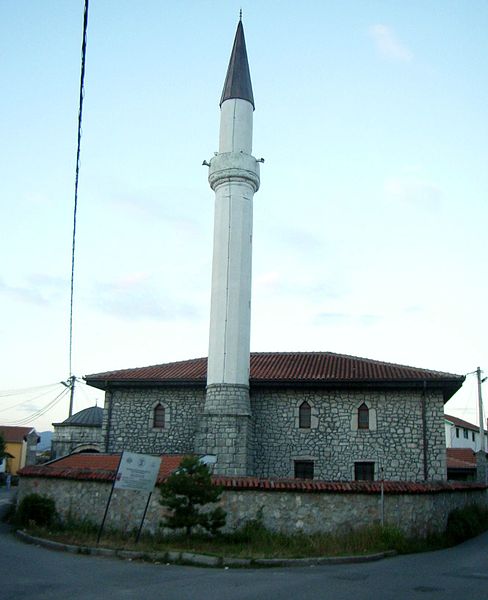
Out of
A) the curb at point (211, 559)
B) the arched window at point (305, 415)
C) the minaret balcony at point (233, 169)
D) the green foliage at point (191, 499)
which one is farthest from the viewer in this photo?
the minaret balcony at point (233, 169)

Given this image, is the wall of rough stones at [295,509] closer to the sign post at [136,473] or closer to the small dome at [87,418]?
the sign post at [136,473]

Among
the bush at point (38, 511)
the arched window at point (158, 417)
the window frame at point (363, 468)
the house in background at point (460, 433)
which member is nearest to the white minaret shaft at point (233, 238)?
the arched window at point (158, 417)

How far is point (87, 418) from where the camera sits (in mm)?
37781

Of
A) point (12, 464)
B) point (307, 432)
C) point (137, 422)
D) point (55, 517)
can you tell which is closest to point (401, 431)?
point (307, 432)

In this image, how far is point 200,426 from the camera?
2123 cm

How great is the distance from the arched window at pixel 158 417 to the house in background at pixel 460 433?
37.3m

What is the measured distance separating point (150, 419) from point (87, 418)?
51.1 ft

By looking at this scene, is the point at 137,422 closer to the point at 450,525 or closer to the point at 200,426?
the point at 200,426

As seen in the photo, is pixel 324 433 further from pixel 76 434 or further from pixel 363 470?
pixel 76 434

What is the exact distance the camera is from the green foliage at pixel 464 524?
16.7 meters

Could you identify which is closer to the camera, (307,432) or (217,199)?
(307,432)

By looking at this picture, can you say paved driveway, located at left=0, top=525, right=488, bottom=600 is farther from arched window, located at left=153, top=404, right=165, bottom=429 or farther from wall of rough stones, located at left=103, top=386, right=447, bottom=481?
arched window, located at left=153, top=404, right=165, bottom=429

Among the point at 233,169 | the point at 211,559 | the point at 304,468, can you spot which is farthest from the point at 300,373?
the point at 211,559

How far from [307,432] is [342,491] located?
24.5ft
